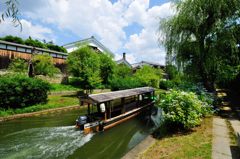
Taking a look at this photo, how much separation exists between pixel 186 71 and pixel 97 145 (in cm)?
991

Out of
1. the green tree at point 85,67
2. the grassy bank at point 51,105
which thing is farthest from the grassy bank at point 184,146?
the green tree at point 85,67

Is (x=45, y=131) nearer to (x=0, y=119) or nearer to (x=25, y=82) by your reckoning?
(x=0, y=119)

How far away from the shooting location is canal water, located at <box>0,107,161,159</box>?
10.1 metres

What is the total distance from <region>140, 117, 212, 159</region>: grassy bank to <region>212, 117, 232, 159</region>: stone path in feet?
0.64

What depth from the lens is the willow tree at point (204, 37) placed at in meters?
14.5

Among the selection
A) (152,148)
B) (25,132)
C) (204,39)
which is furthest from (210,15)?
(25,132)

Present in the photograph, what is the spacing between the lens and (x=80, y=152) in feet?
34.3

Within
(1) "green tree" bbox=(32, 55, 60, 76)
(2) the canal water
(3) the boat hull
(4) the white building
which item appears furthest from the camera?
(4) the white building

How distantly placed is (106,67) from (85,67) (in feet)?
25.9

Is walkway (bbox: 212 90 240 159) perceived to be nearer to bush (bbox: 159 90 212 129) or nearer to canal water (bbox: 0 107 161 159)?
bush (bbox: 159 90 212 129)

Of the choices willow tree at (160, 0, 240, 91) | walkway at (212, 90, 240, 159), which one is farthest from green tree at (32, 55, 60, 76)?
walkway at (212, 90, 240, 159)

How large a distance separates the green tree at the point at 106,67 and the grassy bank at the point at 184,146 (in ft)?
78.7

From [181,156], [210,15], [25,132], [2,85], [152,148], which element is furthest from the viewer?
[2,85]

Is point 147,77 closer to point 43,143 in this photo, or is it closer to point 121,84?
point 121,84
